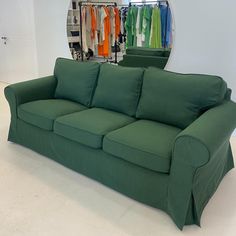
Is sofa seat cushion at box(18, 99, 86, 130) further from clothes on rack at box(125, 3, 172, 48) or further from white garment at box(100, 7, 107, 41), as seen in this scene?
white garment at box(100, 7, 107, 41)

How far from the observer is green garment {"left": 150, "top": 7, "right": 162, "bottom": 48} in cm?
324

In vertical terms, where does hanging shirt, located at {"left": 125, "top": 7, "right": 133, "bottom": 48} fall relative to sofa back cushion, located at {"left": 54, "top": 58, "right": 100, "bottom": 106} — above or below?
above

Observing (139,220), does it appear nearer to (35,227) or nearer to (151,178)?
(151,178)

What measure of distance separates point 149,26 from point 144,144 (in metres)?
1.89

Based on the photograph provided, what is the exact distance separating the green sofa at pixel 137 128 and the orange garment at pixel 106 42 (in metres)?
1.02

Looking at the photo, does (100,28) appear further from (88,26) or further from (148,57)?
(148,57)

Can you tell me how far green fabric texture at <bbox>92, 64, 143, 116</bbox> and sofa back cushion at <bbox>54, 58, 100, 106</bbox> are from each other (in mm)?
101

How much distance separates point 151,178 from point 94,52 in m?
2.76

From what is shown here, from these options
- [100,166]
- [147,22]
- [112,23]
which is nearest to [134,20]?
[147,22]

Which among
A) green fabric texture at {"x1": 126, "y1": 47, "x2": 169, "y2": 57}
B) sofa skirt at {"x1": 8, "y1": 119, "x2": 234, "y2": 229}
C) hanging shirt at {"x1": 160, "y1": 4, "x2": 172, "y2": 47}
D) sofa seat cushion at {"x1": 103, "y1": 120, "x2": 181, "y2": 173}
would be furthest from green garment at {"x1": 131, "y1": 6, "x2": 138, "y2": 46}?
sofa skirt at {"x1": 8, "y1": 119, "x2": 234, "y2": 229}

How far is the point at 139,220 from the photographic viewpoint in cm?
190

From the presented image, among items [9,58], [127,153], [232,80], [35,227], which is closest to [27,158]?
[35,227]

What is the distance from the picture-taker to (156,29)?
3.29 metres

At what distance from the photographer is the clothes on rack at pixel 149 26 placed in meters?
3.21
